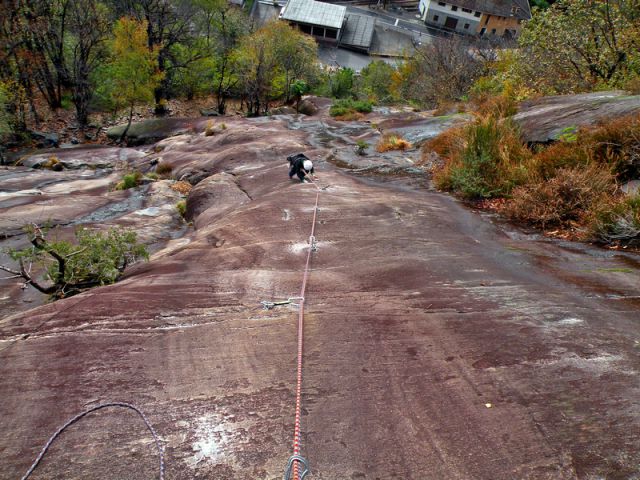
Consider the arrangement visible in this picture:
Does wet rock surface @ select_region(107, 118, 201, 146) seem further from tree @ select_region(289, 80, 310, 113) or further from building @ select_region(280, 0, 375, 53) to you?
building @ select_region(280, 0, 375, 53)

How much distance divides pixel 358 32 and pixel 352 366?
52717 millimetres

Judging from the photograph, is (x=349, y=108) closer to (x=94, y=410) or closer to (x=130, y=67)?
(x=130, y=67)

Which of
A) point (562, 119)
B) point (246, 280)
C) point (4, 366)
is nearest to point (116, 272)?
point (246, 280)

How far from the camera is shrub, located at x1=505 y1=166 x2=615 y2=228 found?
23.1ft

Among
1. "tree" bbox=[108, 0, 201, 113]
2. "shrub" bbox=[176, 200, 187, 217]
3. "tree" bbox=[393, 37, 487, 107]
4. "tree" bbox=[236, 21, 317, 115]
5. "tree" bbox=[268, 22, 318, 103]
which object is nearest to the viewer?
"shrub" bbox=[176, 200, 187, 217]

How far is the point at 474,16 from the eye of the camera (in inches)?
2067

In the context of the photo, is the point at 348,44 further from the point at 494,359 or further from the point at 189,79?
the point at 494,359

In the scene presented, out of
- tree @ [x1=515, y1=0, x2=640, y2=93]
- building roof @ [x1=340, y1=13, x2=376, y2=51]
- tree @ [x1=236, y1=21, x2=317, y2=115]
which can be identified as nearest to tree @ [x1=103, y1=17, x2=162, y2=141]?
tree @ [x1=236, y1=21, x2=317, y2=115]

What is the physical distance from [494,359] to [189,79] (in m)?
34.6

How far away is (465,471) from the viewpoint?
2605mm

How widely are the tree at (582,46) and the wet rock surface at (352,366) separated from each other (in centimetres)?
1074

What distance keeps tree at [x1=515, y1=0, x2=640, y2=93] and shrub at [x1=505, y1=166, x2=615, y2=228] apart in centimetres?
797

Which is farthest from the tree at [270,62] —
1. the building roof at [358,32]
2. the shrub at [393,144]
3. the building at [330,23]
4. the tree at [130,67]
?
the shrub at [393,144]

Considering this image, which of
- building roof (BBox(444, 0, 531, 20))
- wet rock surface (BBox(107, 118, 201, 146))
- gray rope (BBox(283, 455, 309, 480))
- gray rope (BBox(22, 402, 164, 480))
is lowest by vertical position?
wet rock surface (BBox(107, 118, 201, 146))
